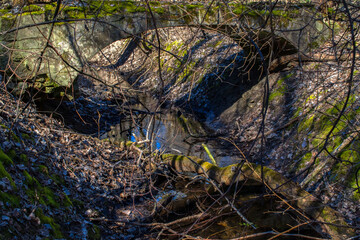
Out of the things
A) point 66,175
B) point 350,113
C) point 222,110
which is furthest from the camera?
point 222,110

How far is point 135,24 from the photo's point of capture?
25.4ft

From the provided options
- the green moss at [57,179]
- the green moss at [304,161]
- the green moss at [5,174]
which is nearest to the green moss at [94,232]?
the green moss at [57,179]

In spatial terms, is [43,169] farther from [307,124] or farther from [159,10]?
[307,124]

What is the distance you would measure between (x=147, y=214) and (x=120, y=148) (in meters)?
2.67

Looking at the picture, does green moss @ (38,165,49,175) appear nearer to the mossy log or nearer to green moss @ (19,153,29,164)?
green moss @ (19,153,29,164)

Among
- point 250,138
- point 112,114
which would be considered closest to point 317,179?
point 250,138

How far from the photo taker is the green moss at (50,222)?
8.34 feet

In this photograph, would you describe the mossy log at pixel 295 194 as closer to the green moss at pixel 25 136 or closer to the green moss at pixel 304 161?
the green moss at pixel 304 161

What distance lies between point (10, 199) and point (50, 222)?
43 cm

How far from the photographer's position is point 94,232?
3.21 meters

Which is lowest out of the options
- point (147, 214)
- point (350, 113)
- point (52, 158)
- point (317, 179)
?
point (147, 214)

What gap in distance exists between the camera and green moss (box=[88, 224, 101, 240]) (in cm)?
312

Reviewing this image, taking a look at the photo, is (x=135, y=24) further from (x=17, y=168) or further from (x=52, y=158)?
(x=17, y=168)

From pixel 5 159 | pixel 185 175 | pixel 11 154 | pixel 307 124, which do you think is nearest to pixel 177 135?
pixel 185 175
